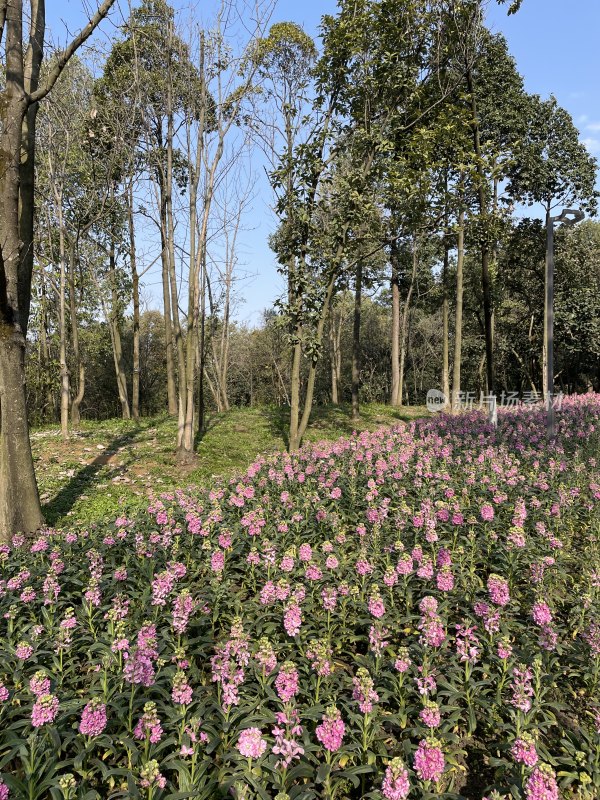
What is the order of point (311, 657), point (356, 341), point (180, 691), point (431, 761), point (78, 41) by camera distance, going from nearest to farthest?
point (431, 761) → point (180, 691) → point (311, 657) → point (78, 41) → point (356, 341)

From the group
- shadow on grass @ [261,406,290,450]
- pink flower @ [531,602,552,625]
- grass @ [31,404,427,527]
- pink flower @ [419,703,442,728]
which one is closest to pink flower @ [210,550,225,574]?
pink flower @ [419,703,442,728]

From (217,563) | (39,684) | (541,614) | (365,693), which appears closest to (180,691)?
(39,684)

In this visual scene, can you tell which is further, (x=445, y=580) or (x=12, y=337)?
(x=12, y=337)

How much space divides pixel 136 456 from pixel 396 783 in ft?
36.5

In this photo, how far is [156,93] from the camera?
15.2m

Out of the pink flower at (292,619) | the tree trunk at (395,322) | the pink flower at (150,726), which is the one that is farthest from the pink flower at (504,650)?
the tree trunk at (395,322)

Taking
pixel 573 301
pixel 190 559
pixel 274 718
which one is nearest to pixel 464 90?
pixel 573 301

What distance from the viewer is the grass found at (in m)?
9.48

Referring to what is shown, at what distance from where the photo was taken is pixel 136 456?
485 inches

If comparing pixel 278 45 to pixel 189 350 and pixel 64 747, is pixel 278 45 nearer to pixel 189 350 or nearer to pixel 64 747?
pixel 189 350

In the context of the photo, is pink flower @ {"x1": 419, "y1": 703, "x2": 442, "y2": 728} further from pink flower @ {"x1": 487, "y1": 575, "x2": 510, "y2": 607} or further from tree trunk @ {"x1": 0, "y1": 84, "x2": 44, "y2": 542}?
tree trunk @ {"x1": 0, "y1": 84, "x2": 44, "y2": 542}

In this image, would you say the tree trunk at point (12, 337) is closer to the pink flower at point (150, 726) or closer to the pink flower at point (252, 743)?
the pink flower at point (150, 726)

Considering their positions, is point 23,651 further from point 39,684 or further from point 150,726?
point 150,726

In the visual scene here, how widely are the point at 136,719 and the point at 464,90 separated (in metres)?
21.5
